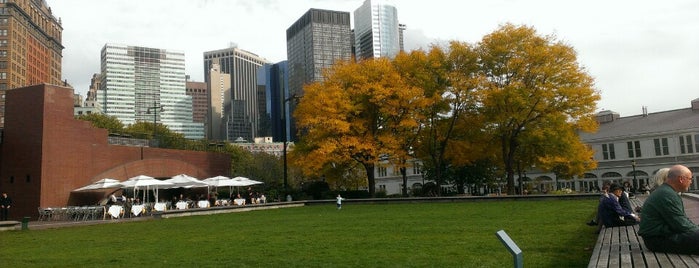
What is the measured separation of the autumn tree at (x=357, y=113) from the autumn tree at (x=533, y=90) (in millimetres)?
5864

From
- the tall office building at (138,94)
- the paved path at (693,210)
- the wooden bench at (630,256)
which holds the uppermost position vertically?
the tall office building at (138,94)

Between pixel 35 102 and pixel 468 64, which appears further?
pixel 468 64

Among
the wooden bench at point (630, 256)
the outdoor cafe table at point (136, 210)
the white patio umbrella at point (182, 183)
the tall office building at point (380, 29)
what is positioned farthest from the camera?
the tall office building at point (380, 29)

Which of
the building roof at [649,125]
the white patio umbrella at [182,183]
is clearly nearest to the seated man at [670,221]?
the white patio umbrella at [182,183]

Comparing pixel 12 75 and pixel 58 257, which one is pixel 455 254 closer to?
pixel 58 257

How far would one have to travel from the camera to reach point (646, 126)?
59.6 m

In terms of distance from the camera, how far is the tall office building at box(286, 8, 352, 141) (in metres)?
141

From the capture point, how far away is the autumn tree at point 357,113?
3700cm

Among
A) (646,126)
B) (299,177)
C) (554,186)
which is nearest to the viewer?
(646,126)

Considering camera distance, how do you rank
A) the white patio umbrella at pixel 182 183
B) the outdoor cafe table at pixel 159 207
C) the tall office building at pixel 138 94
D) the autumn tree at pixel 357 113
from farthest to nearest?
the tall office building at pixel 138 94
the autumn tree at pixel 357 113
the white patio umbrella at pixel 182 183
the outdoor cafe table at pixel 159 207

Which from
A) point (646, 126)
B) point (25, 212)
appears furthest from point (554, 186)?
point (25, 212)

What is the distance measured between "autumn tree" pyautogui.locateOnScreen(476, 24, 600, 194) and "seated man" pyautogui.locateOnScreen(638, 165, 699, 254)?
3002cm

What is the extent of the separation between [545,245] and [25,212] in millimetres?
32105

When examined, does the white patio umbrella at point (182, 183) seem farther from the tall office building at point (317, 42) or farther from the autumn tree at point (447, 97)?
the tall office building at point (317, 42)
